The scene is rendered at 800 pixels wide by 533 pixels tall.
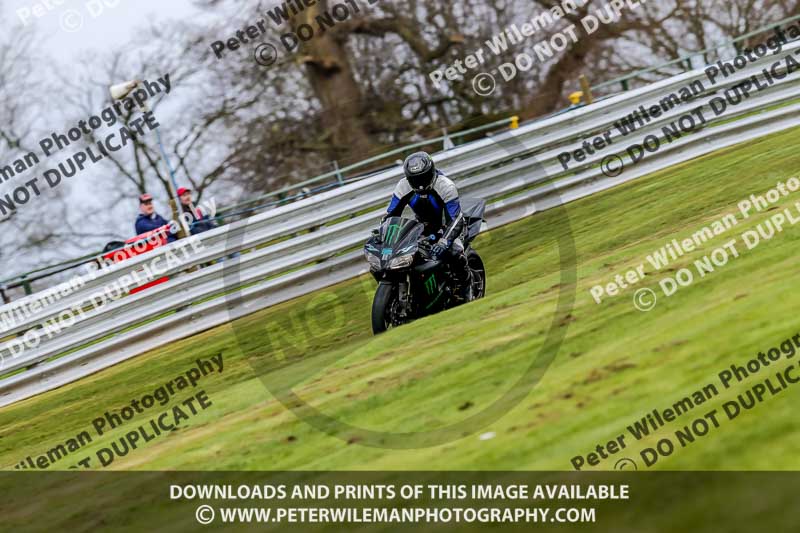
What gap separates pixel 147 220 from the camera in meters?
15.1

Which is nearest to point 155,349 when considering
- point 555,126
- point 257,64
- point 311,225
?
point 311,225

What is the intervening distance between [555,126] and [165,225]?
18.5 ft

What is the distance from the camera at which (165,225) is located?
15.0 m

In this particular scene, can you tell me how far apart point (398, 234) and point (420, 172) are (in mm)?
648

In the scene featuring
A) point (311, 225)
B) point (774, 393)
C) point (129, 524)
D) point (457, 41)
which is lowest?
point (774, 393)

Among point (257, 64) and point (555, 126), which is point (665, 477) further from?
point (257, 64)

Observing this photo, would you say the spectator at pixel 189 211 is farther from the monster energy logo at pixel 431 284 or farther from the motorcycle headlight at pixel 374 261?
the monster energy logo at pixel 431 284

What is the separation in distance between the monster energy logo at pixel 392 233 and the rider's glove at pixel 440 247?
0.36 m

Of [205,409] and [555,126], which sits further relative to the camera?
[555,126]
